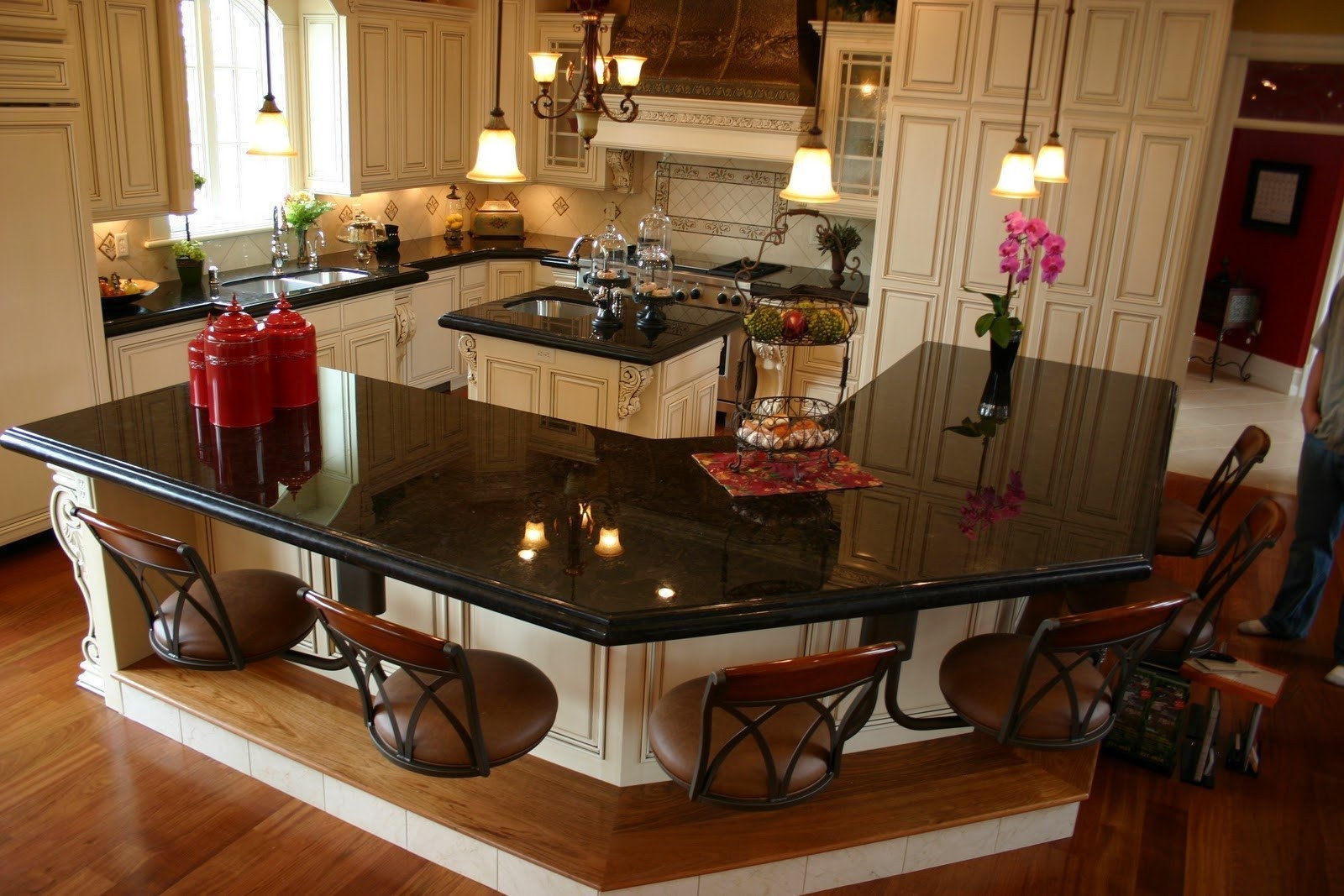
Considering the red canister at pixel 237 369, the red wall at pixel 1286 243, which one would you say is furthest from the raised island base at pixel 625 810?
the red wall at pixel 1286 243

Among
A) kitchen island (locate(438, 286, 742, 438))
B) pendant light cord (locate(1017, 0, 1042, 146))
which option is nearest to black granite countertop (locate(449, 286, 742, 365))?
kitchen island (locate(438, 286, 742, 438))

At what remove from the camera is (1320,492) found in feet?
13.5

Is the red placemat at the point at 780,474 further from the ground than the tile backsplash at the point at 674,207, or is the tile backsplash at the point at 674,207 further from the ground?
the tile backsplash at the point at 674,207

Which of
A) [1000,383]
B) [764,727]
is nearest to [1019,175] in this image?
[1000,383]

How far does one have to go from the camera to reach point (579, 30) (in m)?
6.69

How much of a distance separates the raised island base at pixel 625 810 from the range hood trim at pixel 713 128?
4075mm

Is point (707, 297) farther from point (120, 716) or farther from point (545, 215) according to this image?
point (120, 716)

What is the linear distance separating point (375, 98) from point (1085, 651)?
531 cm

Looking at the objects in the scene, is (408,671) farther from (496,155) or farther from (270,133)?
(270,133)

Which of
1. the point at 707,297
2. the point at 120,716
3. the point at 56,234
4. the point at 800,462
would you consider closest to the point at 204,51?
the point at 56,234

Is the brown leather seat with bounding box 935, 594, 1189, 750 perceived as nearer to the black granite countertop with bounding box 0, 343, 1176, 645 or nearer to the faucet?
the black granite countertop with bounding box 0, 343, 1176, 645

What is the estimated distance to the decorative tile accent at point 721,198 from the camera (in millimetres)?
6918

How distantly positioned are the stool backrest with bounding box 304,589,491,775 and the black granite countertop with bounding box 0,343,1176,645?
0.19 metres

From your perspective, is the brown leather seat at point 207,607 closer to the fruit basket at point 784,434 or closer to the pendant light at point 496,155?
the fruit basket at point 784,434
